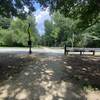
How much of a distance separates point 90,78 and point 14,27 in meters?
53.2

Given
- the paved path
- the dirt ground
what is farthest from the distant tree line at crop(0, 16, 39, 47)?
the paved path

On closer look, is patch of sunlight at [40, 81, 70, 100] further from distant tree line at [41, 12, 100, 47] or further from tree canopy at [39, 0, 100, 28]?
distant tree line at [41, 12, 100, 47]

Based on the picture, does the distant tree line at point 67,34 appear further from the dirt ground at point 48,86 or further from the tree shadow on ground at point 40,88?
the tree shadow on ground at point 40,88

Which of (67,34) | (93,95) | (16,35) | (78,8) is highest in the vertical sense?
(78,8)

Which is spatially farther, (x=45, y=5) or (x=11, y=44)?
(x=11, y=44)

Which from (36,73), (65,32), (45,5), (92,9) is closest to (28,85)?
(36,73)

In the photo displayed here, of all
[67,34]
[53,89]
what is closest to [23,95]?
[53,89]

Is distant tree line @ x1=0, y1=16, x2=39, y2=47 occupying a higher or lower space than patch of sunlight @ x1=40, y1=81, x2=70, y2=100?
higher

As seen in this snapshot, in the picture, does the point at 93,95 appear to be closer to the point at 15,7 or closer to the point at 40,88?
the point at 40,88

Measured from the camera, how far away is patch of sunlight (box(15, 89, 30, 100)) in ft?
26.3

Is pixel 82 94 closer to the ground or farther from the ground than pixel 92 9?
closer to the ground

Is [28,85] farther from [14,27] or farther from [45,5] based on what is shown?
[14,27]

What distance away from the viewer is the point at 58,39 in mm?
77250

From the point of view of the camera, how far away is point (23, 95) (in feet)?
27.4
